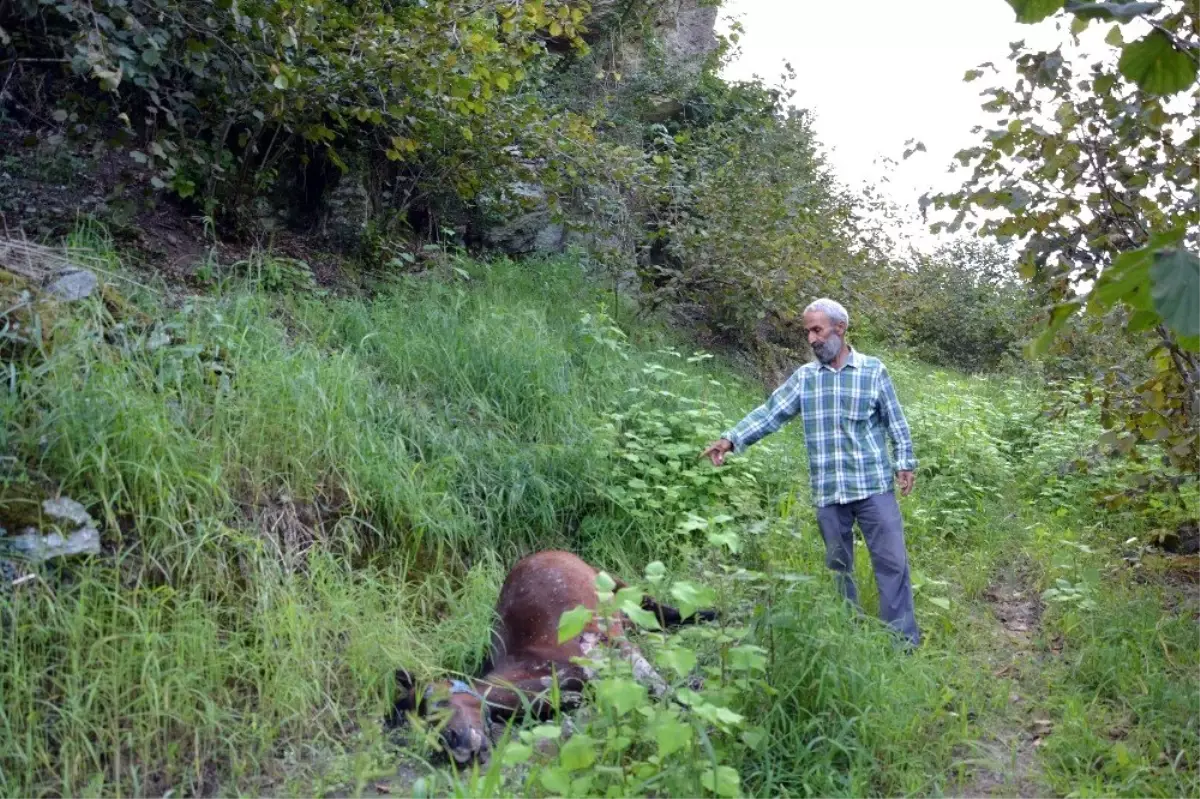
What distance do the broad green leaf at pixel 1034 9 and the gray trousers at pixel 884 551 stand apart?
3.10 meters

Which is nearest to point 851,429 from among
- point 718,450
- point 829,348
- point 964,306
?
point 829,348

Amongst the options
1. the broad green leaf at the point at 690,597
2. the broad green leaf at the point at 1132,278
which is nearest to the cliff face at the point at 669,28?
the broad green leaf at the point at 690,597

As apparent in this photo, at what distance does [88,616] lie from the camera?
3744mm

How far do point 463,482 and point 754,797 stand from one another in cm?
286

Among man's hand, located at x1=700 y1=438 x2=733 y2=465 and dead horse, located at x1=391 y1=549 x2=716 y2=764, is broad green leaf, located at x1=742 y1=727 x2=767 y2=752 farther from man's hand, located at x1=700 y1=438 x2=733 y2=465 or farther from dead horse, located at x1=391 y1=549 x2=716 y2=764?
man's hand, located at x1=700 y1=438 x2=733 y2=465

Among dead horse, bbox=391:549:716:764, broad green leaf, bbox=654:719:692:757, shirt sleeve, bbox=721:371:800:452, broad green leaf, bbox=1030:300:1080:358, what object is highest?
broad green leaf, bbox=1030:300:1080:358

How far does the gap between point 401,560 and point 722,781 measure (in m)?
2.62

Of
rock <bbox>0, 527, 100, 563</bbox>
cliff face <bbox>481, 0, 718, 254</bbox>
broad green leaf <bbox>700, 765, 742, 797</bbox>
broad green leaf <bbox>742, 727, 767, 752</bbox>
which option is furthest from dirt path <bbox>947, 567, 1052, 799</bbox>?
cliff face <bbox>481, 0, 718, 254</bbox>

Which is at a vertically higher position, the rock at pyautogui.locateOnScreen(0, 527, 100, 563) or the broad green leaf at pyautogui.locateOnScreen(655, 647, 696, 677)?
the broad green leaf at pyautogui.locateOnScreen(655, 647, 696, 677)

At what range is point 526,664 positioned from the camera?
4.32 meters

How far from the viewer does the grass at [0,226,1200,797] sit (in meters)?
3.62

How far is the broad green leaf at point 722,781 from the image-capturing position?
2865 mm

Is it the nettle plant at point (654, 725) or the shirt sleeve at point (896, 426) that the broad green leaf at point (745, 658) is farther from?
the shirt sleeve at point (896, 426)

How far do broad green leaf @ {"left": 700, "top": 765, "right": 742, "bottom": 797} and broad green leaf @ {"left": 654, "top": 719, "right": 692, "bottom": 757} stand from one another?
0.63 feet
